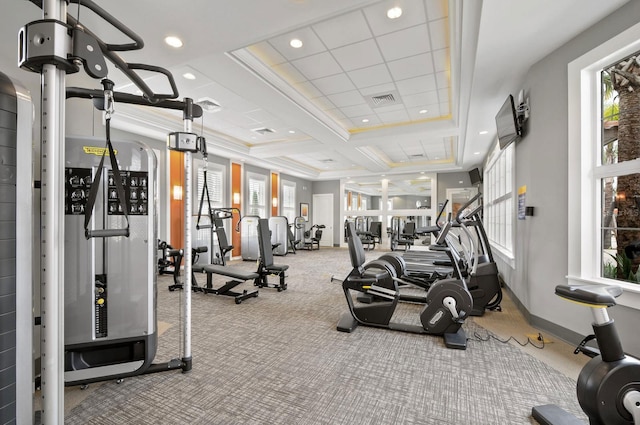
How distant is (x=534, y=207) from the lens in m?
3.27

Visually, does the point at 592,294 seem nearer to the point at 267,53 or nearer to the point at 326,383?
the point at 326,383

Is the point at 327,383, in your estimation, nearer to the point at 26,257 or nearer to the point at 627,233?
the point at 26,257

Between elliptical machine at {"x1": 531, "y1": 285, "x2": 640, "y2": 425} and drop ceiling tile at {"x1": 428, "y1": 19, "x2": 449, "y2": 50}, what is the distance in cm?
298

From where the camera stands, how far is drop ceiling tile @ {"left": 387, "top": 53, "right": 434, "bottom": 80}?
3856 mm

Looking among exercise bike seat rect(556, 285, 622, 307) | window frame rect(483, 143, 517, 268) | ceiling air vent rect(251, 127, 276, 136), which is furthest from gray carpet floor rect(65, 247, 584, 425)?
ceiling air vent rect(251, 127, 276, 136)

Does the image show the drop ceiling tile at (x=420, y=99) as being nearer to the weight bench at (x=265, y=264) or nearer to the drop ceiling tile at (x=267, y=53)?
the drop ceiling tile at (x=267, y=53)

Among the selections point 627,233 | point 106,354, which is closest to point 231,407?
point 106,354

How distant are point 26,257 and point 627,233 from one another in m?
4.16

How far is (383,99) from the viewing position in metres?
5.14

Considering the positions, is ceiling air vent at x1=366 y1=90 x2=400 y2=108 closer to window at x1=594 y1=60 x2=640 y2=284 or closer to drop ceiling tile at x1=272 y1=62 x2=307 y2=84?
drop ceiling tile at x1=272 y1=62 x2=307 y2=84

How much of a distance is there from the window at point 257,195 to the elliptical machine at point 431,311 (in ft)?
22.9

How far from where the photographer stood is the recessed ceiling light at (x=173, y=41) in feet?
9.46

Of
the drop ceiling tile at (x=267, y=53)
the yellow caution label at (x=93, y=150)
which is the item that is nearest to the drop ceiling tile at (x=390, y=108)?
the drop ceiling tile at (x=267, y=53)

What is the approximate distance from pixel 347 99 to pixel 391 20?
6.84ft
